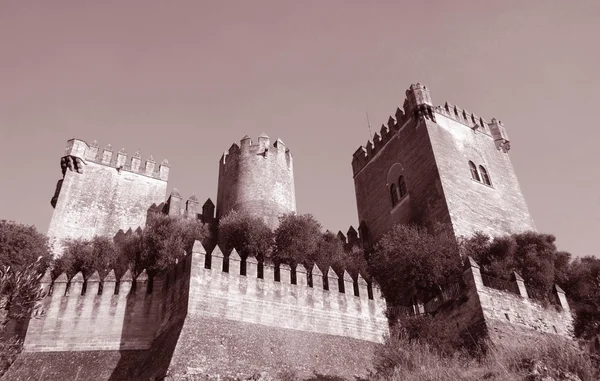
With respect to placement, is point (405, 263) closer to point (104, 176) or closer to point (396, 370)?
point (396, 370)

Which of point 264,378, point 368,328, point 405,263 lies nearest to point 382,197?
point 405,263

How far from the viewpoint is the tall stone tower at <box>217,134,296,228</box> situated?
2659 centimetres

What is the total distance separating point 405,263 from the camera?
2048cm

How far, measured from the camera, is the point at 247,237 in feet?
71.1

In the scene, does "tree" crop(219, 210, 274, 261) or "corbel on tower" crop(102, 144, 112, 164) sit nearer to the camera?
"tree" crop(219, 210, 274, 261)

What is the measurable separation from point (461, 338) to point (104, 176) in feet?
61.0

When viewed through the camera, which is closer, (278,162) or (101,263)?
(101,263)

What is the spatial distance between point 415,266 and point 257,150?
11.7 m

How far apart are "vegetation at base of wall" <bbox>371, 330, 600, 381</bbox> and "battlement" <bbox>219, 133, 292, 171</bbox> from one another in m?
13.2

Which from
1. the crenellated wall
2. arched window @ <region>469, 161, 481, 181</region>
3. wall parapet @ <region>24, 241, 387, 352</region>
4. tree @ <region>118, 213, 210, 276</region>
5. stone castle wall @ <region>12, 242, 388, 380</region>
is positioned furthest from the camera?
arched window @ <region>469, 161, 481, 181</region>

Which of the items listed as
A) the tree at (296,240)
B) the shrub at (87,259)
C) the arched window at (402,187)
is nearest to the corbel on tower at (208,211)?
the shrub at (87,259)

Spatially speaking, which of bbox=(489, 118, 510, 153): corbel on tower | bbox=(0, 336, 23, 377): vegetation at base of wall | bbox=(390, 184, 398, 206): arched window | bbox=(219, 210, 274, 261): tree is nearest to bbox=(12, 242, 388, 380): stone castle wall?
bbox=(0, 336, 23, 377): vegetation at base of wall

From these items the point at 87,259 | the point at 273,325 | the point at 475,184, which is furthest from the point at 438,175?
the point at 87,259

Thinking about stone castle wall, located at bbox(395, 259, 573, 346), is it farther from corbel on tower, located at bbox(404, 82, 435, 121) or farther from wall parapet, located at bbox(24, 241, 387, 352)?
corbel on tower, located at bbox(404, 82, 435, 121)
